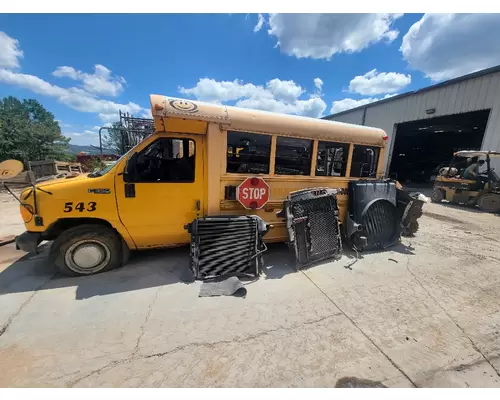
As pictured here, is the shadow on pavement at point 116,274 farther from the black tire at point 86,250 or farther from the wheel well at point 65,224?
the wheel well at point 65,224

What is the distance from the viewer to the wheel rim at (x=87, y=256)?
11.2ft

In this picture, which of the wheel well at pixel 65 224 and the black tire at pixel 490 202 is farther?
the black tire at pixel 490 202

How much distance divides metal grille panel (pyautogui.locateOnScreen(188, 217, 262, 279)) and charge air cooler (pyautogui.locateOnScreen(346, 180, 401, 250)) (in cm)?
219

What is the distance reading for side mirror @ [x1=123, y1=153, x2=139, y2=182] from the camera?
10.9ft

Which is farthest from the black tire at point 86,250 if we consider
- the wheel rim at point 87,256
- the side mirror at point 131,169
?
the side mirror at point 131,169

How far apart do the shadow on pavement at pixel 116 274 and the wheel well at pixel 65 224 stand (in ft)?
1.65

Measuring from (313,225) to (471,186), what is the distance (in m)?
10.2

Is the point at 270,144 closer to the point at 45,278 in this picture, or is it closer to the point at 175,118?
the point at 175,118

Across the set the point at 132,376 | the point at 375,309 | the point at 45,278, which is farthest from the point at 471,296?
the point at 45,278

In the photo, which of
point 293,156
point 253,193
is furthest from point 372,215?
point 253,193

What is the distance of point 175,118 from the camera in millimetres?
3334

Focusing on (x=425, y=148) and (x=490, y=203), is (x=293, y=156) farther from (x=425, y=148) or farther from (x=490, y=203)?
(x=425, y=148)

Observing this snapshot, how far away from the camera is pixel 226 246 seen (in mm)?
3639

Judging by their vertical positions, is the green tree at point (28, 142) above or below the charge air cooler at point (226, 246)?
above
